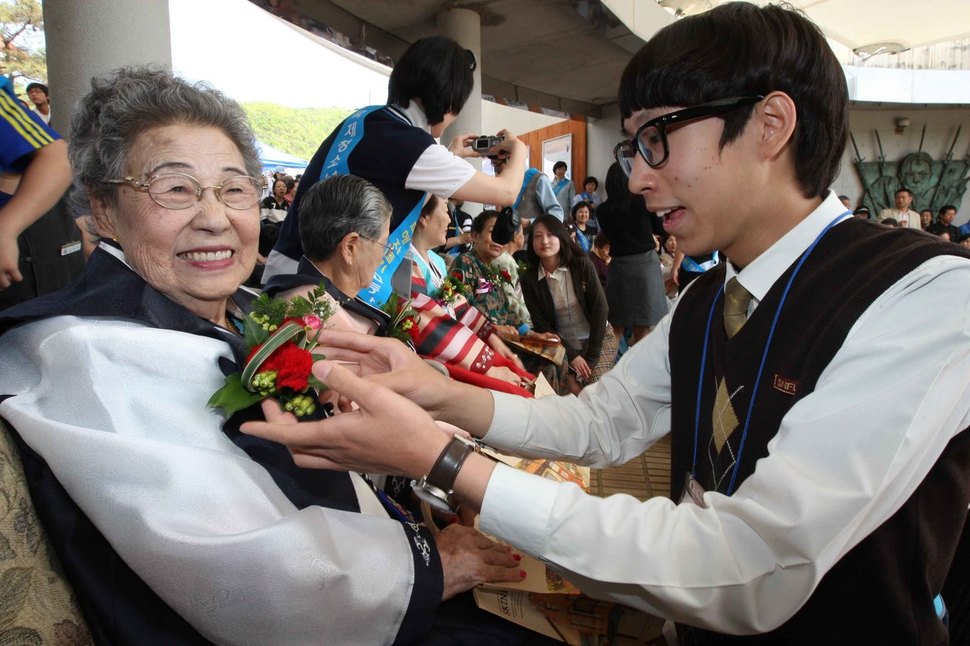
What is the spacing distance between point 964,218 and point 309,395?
75.9ft

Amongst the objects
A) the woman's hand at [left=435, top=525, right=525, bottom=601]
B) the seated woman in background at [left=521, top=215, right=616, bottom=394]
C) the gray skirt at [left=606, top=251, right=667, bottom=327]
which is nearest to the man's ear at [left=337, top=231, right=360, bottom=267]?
the woman's hand at [left=435, top=525, right=525, bottom=601]

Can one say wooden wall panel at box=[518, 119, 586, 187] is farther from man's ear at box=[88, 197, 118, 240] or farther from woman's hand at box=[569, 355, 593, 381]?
man's ear at box=[88, 197, 118, 240]

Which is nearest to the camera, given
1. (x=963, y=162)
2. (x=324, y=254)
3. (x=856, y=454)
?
(x=856, y=454)

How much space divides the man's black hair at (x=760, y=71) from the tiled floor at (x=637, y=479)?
4.81 feet

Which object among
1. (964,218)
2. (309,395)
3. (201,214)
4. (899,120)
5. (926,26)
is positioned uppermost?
(926,26)

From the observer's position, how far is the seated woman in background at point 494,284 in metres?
5.33

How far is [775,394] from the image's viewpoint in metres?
1.37

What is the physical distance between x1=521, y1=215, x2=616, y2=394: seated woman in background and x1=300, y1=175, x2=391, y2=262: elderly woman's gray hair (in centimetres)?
300

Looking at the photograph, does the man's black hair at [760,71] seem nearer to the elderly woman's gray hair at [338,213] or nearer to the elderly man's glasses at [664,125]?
the elderly man's glasses at [664,125]

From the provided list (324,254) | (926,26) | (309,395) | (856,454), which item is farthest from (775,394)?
(926,26)

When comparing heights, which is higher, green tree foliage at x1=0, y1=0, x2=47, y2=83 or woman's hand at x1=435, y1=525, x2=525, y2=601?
green tree foliage at x1=0, y1=0, x2=47, y2=83

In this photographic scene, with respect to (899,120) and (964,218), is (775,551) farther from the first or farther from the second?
(964,218)

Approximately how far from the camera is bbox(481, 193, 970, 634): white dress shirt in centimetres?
108

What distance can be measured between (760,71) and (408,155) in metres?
1.74
